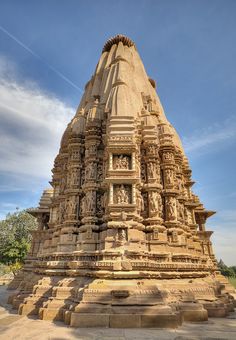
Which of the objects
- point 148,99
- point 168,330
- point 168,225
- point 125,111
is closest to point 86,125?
point 125,111

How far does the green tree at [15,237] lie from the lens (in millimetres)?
33844

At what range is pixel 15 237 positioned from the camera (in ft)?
117

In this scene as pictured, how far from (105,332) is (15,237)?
33610mm

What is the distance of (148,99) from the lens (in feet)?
49.5

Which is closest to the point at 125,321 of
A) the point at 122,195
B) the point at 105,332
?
the point at 105,332

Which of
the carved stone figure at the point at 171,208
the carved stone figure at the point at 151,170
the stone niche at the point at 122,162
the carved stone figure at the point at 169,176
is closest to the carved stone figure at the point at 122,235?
the stone niche at the point at 122,162

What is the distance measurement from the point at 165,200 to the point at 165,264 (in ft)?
10.5

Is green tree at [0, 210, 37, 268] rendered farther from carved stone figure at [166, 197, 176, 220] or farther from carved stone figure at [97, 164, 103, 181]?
carved stone figure at [166, 197, 176, 220]

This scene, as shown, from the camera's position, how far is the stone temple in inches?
282

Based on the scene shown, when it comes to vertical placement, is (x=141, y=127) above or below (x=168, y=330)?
above

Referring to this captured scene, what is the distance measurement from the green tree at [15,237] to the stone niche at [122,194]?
26.7m

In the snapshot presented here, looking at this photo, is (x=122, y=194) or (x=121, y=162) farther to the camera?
(x=121, y=162)

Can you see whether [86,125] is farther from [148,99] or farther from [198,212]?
[198,212]

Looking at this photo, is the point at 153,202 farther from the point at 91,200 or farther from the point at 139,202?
A: the point at 91,200
